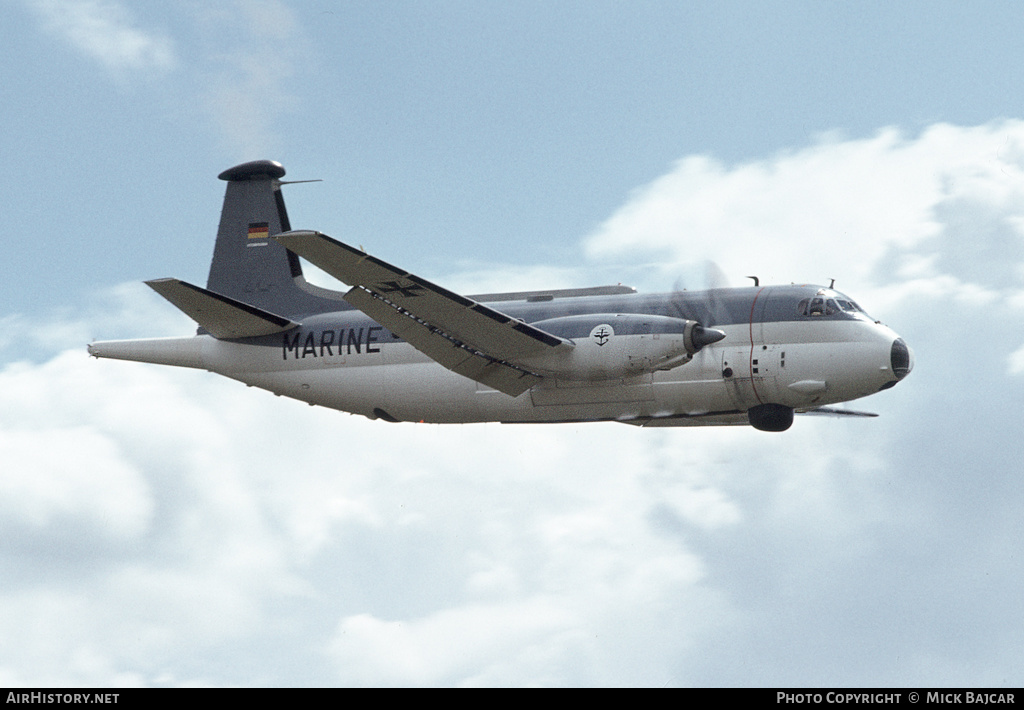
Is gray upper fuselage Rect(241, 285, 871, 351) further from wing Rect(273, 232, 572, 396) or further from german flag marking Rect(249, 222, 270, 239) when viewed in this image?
german flag marking Rect(249, 222, 270, 239)

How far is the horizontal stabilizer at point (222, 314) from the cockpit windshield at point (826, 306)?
13.2m

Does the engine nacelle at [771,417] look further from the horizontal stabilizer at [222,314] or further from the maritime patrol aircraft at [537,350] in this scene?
the horizontal stabilizer at [222,314]

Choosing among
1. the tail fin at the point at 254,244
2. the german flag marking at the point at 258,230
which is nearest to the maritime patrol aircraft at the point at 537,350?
the tail fin at the point at 254,244

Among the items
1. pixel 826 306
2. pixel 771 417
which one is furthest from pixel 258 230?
pixel 826 306

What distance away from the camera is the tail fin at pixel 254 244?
35156 mm

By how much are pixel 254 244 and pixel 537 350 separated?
1151 centimetres

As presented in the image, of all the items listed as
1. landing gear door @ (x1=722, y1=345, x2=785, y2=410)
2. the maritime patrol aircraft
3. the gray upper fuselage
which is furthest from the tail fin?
landing gear door @ (x1=722, y1=345, x2=785, y2=410)

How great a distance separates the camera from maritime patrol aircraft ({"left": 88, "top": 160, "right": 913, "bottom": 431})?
27.3 meters
